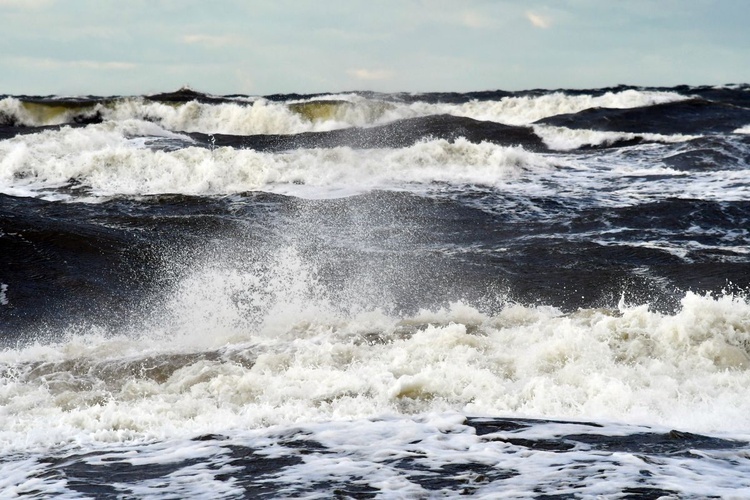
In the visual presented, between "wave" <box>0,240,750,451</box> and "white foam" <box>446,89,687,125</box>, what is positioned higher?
"white foam" <box>446,89,687,125</box>

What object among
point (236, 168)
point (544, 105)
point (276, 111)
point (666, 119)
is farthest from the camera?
point (544, 105)

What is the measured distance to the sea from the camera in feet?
17.4

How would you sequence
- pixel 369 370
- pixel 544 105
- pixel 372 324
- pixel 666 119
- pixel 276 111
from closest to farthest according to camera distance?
1. pixel 369 370
2. pixel 372 324
3. pixel 666 119
4. pixel 276 111
5. pixel 544 105

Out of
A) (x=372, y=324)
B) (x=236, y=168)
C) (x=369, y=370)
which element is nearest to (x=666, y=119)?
(x=236, y=168)

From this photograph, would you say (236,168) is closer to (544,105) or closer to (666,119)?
(666,119)

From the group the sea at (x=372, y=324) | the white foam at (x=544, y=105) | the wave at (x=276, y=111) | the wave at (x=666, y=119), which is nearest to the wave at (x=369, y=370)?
the sea at (x=372, y=324)

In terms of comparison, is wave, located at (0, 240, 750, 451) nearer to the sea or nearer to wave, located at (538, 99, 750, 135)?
the sea

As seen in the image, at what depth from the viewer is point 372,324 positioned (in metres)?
9.12

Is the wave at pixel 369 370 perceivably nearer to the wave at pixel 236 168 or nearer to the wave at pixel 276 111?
the wave at pixel 236 168

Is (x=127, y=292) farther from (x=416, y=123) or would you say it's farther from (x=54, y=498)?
(x=416, y=123)

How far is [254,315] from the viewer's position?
9914 millimetres

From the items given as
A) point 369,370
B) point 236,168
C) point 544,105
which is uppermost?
point 544,105

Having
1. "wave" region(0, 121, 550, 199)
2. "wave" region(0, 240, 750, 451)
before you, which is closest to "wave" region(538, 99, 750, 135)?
"wave" region(0, 121, 550, 199)

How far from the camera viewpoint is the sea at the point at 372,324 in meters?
5.31
